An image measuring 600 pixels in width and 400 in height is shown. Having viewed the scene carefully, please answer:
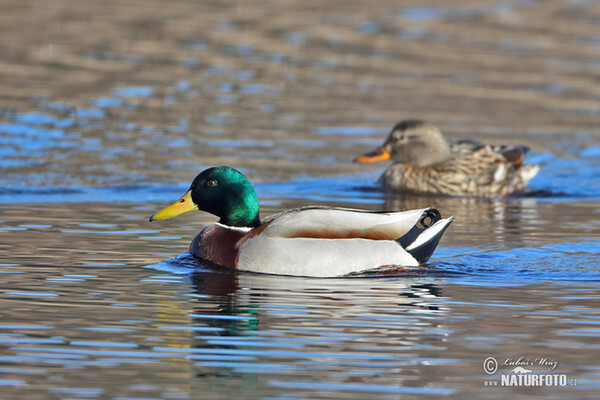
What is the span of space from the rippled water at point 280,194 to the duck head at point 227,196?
56 cm

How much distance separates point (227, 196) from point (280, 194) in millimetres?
4346

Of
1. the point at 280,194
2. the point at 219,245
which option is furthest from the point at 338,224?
the point at 280,194

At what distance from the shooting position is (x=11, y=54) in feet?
84.0

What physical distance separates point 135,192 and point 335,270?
5147 mm

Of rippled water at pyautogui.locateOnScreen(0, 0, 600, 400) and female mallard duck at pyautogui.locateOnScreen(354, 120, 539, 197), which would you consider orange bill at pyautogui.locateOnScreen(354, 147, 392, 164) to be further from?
rippled water at pyautogui.locateOnScreen(0, 0, 600, 400)

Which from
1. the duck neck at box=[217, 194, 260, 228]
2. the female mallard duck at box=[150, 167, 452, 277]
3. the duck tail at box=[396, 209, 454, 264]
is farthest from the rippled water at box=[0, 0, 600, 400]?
the duck neck at box=[217, 194, 260, 228]

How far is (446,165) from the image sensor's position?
55.1ft

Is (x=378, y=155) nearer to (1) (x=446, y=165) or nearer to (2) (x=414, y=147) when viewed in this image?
(2) (x=414, y=147)

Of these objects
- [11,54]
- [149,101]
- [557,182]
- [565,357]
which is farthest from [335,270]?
[11,54]

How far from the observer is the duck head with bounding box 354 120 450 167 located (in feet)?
55.2

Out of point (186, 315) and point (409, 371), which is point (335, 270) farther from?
point (409, 371)

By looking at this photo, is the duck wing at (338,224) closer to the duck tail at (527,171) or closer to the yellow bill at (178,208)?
the yellow bill at (178,208)

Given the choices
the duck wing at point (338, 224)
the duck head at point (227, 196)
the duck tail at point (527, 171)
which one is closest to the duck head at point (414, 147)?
the duck tail at point (527, 171)

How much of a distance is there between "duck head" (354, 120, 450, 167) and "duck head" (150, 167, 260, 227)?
18.4ft
